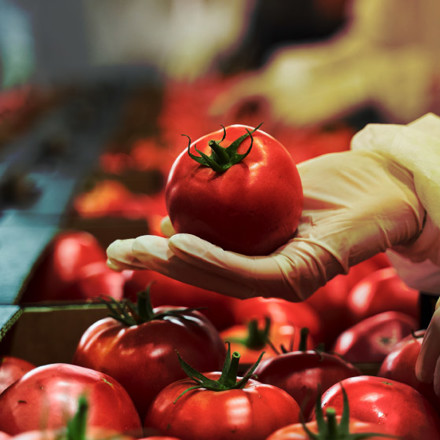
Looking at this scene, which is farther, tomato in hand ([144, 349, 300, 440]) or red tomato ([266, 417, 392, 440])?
tomato in hand ([144, 349, 300, 440])

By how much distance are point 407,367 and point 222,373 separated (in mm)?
385

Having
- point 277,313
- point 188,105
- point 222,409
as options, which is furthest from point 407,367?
point 188,105

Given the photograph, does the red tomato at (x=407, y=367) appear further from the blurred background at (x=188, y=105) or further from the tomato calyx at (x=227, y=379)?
the blurred background at (x=188, y=105)

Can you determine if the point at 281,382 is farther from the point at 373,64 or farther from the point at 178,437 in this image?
the point at 373,64

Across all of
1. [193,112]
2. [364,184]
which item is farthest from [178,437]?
[193,112]

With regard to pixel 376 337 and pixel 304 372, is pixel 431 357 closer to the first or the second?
pixel 304 372

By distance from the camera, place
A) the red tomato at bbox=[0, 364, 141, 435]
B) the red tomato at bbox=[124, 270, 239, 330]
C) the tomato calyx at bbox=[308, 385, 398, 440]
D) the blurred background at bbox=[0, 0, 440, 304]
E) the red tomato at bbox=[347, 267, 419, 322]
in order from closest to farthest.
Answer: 1. the tomato calyx at bbox=[308, 385, 398, 440]
2. the red tomato at bbox=[0, 364, 141, 435]
3. the red tomato at bbox=[124, 270, 239, 330]
4. the red tomato at bbox=[347, 267, 419, 322]
5. the blurred background at bbox=[0, 0, 440, 304]

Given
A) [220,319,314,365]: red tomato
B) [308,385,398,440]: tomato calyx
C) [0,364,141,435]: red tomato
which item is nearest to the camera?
[308,385,398,440]: tomato calyx

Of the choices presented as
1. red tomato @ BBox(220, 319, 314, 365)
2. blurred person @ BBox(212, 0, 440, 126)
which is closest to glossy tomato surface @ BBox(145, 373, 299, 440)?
red tomato @ BBox(220, 319, 314, 365)

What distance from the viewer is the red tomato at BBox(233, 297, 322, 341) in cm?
182

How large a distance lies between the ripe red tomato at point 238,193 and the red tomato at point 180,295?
662 mm

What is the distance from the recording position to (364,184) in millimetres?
1272

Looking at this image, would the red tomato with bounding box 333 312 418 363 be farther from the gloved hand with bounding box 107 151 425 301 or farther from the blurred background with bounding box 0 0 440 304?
the blurred background with bounding box 0 0 440 304

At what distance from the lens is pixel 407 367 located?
1170 millimetres
